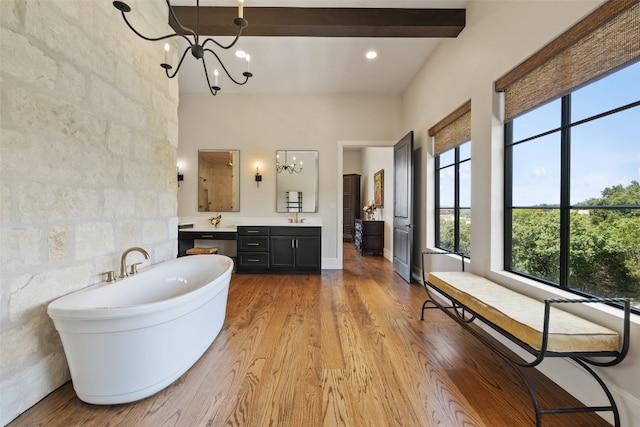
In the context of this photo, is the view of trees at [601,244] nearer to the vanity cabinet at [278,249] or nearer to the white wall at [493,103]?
the white wall at [493,103]

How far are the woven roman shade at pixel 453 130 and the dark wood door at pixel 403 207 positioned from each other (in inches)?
14.9

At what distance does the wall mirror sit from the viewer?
15.5ft

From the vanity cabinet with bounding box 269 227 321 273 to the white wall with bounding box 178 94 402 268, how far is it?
48cm

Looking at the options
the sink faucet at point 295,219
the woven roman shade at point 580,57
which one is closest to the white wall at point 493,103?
the woven roman shade at point 580,57

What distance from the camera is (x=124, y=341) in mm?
1383

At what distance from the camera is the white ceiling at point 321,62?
2.77 m

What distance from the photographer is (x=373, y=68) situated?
12.8 ft

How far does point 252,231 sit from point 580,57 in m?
3.98

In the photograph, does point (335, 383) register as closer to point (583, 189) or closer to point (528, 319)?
point (528, 319)

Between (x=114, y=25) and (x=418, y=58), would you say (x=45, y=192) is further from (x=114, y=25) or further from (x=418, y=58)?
(x=418, y=58)

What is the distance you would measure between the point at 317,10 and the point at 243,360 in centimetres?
329

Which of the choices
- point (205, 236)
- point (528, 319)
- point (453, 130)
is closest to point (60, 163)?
point (528, 319)

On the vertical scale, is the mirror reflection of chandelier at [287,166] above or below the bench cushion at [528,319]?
above

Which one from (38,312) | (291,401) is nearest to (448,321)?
(291,401)
